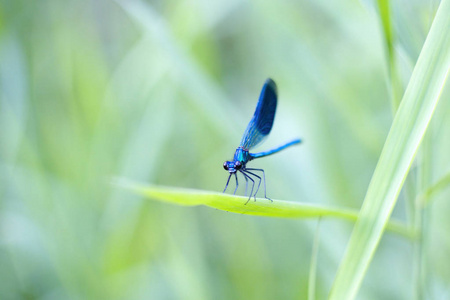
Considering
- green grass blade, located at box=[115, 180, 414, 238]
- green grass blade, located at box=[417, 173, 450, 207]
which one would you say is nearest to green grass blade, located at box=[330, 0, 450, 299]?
green grass blade, located at box=[115, 180, 414, 238]

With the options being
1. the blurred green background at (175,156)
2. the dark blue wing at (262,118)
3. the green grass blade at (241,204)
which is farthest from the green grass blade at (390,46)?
the blurred green background at (175,156)

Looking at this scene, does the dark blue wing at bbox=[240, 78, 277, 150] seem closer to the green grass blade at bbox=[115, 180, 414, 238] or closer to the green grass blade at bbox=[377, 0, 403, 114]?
the green grass blade at bbox=[377, 0, 403, 114]

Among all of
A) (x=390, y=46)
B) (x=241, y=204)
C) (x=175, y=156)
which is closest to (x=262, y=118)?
(x=390, y=46)

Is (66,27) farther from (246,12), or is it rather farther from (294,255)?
(294,255)

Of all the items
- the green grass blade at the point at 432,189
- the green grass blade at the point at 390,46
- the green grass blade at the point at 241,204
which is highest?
the green grass blade at the point at 390,46

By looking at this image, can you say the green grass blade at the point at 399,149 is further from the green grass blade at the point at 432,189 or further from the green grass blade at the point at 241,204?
the green grass blade at the point at 432,189

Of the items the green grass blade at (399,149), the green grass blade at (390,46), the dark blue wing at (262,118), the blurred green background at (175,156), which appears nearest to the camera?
the green grass blade at (399,149)
